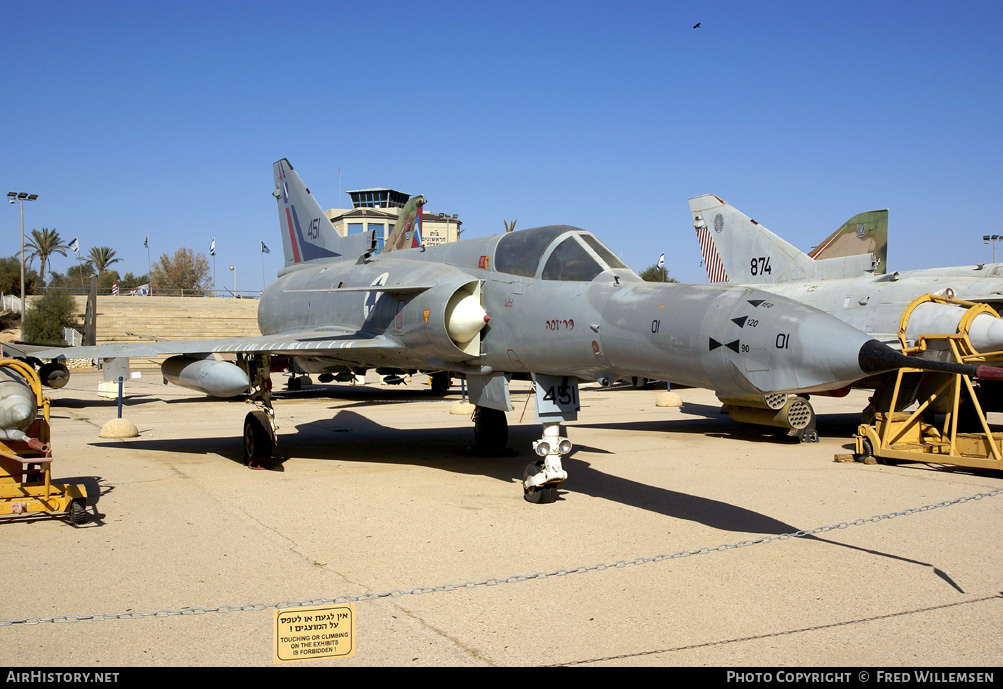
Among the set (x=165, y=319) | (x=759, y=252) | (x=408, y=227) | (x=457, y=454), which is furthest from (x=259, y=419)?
(x=165, y=319)

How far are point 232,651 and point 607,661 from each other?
195cm

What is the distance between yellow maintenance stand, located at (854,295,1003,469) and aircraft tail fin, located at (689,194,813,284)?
5357 millimetres

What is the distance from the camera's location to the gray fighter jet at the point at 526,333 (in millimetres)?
5227

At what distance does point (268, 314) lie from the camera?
12.4 metres

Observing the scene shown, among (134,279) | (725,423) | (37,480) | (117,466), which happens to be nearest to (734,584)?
(37,480)

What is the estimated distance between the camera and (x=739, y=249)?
17.0 metres

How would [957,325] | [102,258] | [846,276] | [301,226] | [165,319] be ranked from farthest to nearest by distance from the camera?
[102,258]
[165,319]
[846,276]
[301,226]
[957,325]

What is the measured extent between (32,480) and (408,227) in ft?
22.2

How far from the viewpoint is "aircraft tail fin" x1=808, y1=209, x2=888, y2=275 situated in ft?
49.1

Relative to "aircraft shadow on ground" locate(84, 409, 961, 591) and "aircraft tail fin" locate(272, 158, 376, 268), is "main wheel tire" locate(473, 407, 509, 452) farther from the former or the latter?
"aircraft tail fin" locate(272, 158, 376, 268)

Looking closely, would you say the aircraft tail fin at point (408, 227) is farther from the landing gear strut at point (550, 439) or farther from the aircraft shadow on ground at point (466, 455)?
the landing gear strut at point (550, 439)

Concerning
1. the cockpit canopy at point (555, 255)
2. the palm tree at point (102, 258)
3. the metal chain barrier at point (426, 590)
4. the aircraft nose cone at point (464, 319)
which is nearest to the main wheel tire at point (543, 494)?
the aircraft nose cone at point (464, 319)

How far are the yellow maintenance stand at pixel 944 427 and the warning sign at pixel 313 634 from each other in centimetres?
772

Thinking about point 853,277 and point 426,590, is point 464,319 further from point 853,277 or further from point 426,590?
point 853,277
